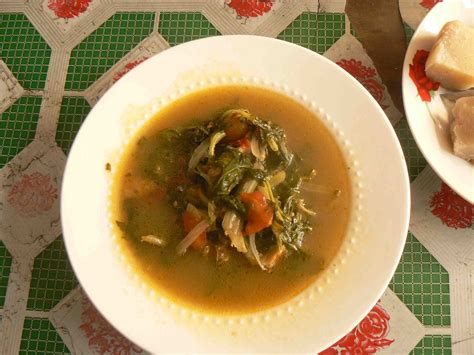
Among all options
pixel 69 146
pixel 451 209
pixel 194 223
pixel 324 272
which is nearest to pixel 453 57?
pixel 451 209

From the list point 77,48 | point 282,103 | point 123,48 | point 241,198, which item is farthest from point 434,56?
point 77,48

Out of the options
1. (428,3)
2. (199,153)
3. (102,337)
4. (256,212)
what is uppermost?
(428,3)

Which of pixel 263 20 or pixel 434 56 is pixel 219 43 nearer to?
pixel 263 20

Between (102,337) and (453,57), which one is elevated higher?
(453,57)

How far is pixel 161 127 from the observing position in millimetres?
2037

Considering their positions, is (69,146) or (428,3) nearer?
(69,146)

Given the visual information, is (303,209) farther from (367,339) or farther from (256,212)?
(367,339)

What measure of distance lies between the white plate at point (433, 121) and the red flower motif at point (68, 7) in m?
1.58

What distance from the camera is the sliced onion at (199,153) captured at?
1.93 metres

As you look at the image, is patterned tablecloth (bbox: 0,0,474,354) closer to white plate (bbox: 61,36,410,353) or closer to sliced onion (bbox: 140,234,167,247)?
white plate (bbox: 61,36,410,353)

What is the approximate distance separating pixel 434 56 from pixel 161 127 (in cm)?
120

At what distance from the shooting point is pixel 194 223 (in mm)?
1868

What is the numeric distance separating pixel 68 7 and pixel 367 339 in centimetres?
209

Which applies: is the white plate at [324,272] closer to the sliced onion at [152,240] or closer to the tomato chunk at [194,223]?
the sliced onion at [152,240]
